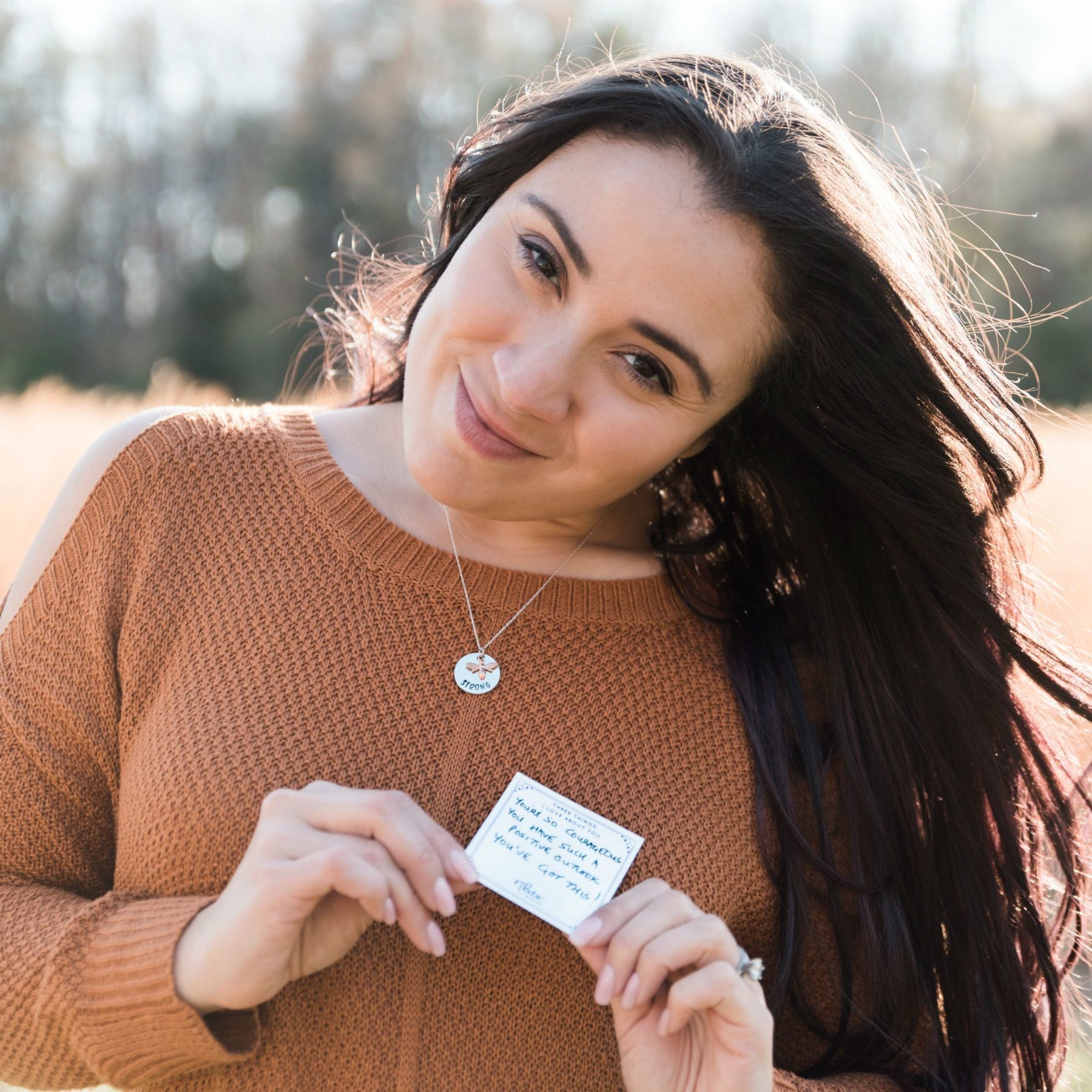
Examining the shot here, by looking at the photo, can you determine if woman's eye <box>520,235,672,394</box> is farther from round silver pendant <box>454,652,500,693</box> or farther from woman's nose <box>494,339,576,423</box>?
round silver pendant <box>454,652,500,693</box>

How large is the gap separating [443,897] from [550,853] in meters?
0.26

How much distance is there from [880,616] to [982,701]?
0.73 ft

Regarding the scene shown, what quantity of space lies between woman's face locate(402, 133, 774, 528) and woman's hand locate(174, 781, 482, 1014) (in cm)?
53

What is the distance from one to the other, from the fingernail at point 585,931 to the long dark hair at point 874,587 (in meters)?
0.51

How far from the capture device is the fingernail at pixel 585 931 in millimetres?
1374

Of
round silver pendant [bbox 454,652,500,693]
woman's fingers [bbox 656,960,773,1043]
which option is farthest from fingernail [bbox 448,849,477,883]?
round silver pendant [bbox 454,652,500,693]

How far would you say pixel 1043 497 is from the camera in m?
3.78

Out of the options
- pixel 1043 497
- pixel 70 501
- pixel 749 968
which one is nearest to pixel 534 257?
pixel 70 501

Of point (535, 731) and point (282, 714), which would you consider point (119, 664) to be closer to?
point (282, 714)

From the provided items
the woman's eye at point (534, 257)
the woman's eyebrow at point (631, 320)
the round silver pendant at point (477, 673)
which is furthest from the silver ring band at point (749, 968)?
the woman's eye at point (534, 257)

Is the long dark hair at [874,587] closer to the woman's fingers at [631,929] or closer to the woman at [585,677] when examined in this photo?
the woman at [585,677]

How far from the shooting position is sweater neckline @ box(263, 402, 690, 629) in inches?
71.0

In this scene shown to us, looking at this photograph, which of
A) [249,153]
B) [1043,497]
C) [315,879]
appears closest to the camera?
[315,879]

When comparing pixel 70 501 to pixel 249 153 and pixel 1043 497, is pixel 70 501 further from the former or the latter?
pixel 249 153
